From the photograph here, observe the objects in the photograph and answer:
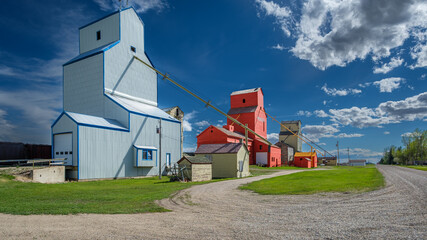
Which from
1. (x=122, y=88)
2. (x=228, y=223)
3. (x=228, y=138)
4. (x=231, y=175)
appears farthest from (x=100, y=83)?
(x=228, y=223)

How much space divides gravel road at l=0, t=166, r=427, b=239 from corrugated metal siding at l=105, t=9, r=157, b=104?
25.9 meters

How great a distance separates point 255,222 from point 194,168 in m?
18.4

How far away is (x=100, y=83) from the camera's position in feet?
108

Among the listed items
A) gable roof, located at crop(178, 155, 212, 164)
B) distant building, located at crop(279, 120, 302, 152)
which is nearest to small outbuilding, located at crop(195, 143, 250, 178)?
gable roof, located at crop(178, 155, 212, 164)

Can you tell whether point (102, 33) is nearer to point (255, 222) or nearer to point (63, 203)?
point (63, 203)

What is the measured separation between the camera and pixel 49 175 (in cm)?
2350

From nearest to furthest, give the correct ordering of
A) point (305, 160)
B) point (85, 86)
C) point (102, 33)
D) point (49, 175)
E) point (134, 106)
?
point (49, 175), point (85, 86), point (134, 106), point (102, 33), point (305, 160)

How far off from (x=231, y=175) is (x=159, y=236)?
2589 cm

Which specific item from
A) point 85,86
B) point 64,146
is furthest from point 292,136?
point 64,146

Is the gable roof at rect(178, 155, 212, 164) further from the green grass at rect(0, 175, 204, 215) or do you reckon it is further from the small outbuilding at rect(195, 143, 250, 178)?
the green grass at rect(0, 175, 204, 215)

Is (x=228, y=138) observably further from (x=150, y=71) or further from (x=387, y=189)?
(x=387, y=189)

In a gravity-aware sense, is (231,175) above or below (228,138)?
below

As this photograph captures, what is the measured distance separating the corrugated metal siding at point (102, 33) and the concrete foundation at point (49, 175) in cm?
1921

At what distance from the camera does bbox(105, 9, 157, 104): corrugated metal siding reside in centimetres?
3431
